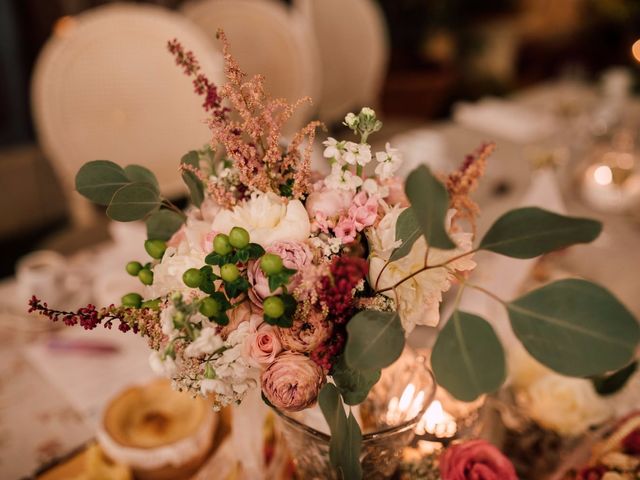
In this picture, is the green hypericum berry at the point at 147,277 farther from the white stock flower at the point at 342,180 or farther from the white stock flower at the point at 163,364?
the white stock flower at the point at 342,180

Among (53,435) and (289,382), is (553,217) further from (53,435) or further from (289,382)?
(53,435)

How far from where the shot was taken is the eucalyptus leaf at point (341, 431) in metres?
0.52

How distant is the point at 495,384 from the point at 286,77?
1.86m

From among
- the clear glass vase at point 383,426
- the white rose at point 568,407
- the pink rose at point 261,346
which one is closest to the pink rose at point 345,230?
the pink rose at point 261,346

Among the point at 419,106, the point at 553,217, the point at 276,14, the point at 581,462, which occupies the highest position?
the point at 553,217

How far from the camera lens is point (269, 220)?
524 millimetres

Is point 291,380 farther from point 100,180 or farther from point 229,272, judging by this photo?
point 100,180

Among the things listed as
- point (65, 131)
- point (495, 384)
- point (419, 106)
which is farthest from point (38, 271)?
point (419, 106)

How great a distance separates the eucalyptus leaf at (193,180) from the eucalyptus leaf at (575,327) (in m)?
0.39

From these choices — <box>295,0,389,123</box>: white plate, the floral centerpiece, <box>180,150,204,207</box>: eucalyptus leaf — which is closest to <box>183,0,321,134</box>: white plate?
<box>295,0,389,123</box>: white plate

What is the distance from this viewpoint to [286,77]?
2.12 meters

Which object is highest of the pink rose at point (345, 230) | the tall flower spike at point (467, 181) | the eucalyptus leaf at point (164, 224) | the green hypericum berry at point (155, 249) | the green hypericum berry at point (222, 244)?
the tall flower spike at point (467, 181)

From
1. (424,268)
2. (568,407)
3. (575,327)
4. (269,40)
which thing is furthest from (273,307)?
(269,40)

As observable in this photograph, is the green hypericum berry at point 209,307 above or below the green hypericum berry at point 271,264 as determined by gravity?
below
